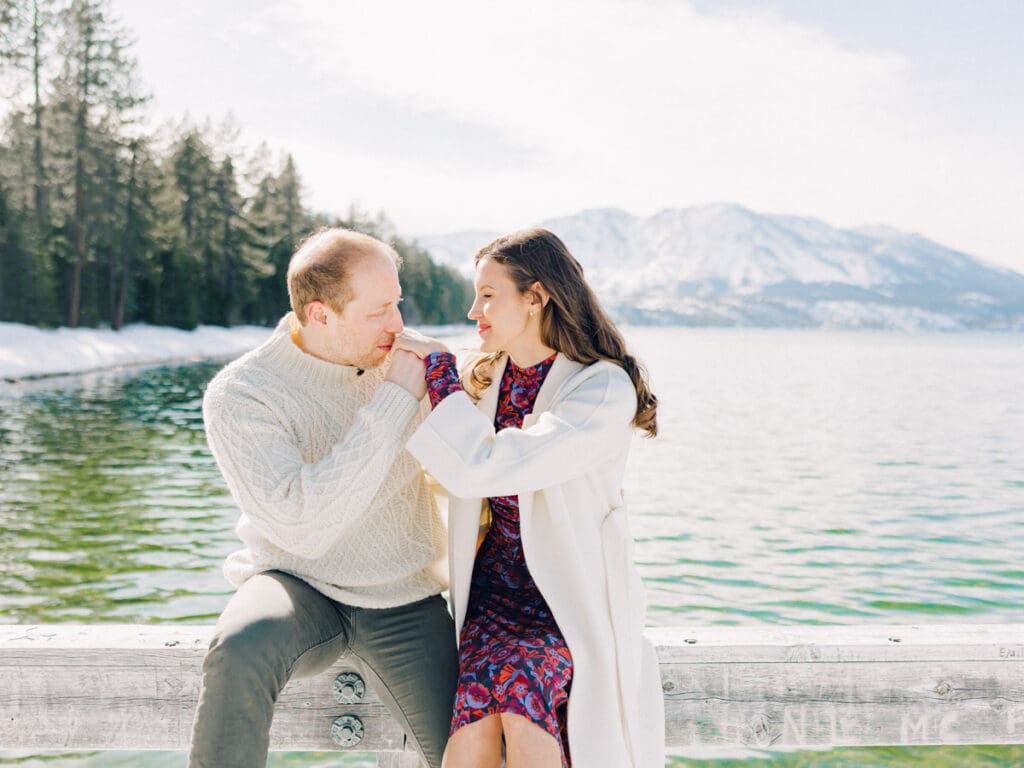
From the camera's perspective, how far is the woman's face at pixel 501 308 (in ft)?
9.54

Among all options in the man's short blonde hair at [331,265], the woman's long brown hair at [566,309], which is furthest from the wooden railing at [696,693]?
the man's short blonde hair at [331,265]

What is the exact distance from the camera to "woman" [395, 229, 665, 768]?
92.1 inches

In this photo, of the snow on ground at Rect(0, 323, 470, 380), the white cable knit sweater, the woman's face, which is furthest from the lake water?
the snow on ground at Rect(0, 323, 470, 380)

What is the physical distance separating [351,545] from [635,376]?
40.6 inches

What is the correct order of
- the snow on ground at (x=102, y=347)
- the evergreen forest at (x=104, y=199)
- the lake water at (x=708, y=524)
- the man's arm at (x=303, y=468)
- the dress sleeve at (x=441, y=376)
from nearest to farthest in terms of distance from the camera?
the man's arm at (x=303, y=468)
the dress sleeve at (x=441, y=376)
the lake water at (x=708, y=524)
the snow on ground at (x=102, y=347)
the evergreen forest at (x=104, y=199)

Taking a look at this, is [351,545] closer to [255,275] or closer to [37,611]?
[37,611]

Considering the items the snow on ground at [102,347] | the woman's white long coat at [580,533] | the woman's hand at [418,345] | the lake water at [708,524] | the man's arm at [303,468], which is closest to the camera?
the woman's white long coat at [580,533]

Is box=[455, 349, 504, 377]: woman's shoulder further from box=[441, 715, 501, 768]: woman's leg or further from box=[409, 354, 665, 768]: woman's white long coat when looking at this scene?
box=[441, 715, 501, 768]: woman's leg

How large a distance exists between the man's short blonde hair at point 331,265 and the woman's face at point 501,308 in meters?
0.33

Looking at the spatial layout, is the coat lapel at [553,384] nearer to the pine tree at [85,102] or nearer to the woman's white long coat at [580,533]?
the woman's white long coat at [580,533]

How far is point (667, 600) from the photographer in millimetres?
7676

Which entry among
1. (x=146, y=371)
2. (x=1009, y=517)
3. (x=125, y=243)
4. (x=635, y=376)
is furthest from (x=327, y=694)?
(x=125, y=243)

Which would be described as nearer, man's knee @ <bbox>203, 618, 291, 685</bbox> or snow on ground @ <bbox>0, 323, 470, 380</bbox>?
man's knee @ <bbox>203, 618, 291, 685</bbox>

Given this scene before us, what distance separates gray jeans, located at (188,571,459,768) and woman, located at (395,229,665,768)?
0.10m
